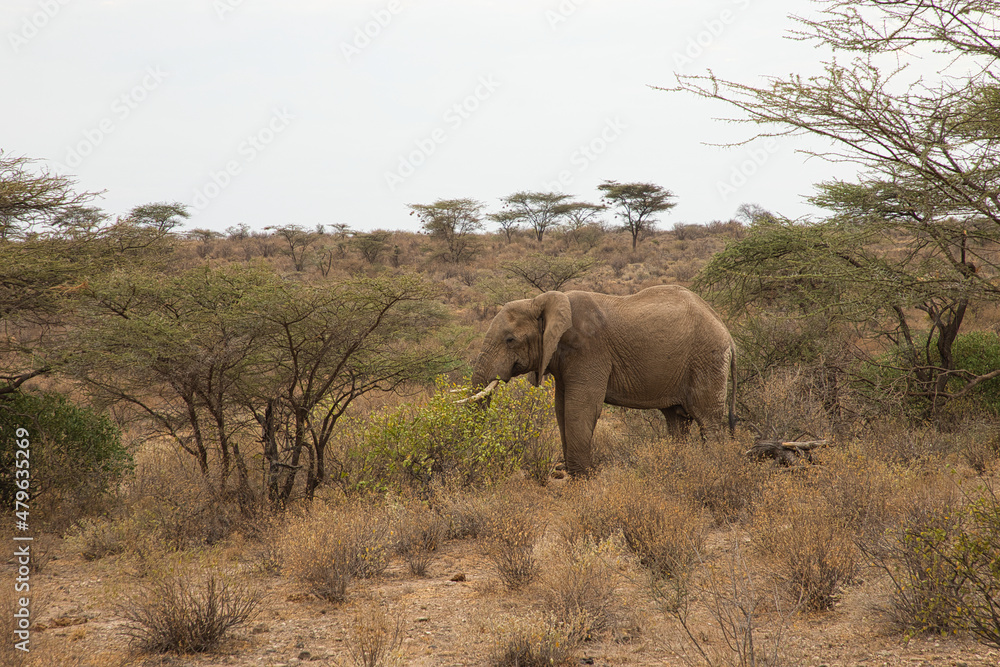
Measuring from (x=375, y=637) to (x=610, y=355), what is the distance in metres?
5.37

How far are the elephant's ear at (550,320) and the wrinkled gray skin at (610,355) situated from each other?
1 centimetres

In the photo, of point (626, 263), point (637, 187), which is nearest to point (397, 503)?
point (626, 263)

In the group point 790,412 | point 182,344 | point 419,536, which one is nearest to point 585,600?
point 419,536

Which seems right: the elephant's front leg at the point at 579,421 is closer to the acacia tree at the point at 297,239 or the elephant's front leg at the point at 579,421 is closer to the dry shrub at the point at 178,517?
the dry shrub at the point at 178,517

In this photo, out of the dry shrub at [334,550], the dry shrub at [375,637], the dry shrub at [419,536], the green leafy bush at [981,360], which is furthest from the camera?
the green leafy bush at [981,360]

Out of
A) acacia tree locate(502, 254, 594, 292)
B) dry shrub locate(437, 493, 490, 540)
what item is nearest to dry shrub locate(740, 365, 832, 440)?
dry shrub locate(437, 493, 490, 540)

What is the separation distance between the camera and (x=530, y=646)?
14.8ft

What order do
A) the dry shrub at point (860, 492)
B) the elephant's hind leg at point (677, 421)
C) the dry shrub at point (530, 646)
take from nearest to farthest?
the dry shrub at point (530, 646) < the dry shrub at point (860, 492) < the elephant's hind leg at point (677, 421)

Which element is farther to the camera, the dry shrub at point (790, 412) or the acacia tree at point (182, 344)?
the dry shrub at point (790, 412)

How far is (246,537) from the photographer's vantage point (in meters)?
7.44

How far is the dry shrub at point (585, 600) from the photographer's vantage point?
493cm

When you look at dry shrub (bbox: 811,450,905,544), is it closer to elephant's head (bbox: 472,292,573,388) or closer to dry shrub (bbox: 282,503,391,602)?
elephant's head (bbox: 472,292,573,388)

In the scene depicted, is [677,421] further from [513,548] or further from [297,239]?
[297,239]

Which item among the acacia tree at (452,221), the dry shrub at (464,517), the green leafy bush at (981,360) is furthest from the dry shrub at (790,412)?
the acacia tree at (452,221)
